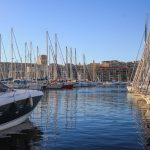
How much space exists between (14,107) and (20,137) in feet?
7.73

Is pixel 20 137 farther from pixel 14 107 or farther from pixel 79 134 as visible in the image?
pixel 79 134

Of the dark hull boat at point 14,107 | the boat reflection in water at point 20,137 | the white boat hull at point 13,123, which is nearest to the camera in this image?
the boat reflection in water at point 20,137

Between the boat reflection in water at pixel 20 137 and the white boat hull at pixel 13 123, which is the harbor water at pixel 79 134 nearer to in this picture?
the boat reflection in water at pixel 20 137

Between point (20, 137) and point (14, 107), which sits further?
point (14, 107)

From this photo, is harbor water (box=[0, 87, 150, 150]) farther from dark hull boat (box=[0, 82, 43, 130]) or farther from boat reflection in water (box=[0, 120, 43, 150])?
dark hull boat (box=[0, 82, 43, 130])

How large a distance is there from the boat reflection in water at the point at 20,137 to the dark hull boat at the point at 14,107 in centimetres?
42

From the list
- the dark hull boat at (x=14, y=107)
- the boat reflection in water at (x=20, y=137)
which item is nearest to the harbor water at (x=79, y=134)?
the boat reflection in water at (x=20, y=137)

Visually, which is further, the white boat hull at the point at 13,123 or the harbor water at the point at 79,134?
the white boat hull at the point at 13,123

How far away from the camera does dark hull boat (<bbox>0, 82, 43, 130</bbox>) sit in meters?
20.7

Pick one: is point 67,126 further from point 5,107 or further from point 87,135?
point 5,107

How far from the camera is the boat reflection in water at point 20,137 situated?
715 inches

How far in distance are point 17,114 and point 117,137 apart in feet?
20.9

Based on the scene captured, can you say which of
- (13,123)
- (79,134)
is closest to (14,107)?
(13,123)

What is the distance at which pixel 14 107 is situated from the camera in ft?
72.1
